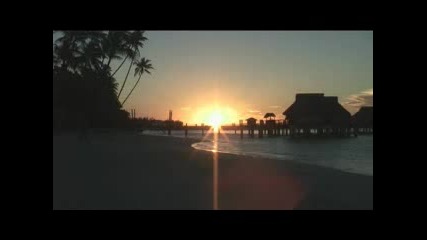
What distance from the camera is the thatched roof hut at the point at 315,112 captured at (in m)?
47.9

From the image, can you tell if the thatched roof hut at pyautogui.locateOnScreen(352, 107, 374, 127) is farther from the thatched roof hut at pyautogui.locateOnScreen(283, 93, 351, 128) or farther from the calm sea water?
the calm sea water

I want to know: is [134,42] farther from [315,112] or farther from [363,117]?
[363,117]

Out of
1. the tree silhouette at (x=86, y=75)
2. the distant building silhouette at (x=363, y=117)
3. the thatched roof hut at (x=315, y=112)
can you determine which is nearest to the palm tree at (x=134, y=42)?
the tree silhouette at (x=86, y=75)

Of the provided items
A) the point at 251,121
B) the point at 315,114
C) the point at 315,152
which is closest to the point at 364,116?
the point at 315,114

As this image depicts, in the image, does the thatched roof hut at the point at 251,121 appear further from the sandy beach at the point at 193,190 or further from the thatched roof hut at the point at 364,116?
the sandy beach at the point at 193,190

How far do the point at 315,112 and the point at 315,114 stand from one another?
0.96 feet

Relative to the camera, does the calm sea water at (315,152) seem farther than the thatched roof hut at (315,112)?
No

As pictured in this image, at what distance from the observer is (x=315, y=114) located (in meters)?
49.3

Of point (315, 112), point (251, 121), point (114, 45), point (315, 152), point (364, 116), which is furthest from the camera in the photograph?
point (364, 116)
